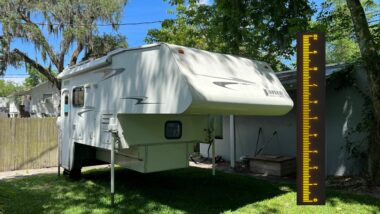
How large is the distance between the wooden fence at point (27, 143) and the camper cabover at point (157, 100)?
272 cm

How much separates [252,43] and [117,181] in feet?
18.1

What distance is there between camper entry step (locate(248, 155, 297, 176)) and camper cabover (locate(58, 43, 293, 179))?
6.08ft

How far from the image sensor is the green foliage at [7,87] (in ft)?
186

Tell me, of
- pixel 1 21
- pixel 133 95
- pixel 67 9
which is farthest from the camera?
pixel 67 9

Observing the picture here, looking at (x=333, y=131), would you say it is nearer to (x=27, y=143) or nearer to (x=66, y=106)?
(x=66, y=106)

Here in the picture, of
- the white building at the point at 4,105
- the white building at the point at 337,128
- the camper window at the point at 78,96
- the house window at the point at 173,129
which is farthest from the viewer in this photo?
the white building at the point at 4,105

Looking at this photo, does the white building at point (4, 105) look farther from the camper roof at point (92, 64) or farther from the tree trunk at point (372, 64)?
the tree trunk at point (372, 64)

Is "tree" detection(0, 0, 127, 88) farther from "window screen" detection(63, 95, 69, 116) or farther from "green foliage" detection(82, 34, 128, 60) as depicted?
"window screen" detection(63, 95, 69, 116)

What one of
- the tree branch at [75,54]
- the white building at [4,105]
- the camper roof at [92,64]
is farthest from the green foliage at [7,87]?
the camper roof at [92,64]

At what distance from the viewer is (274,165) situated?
27.9 feet

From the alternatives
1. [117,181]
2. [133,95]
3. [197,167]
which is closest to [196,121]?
[133,95]

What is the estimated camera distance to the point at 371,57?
6.69 m

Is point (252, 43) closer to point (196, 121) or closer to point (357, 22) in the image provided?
point (357, 22)

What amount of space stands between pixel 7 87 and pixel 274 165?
59616 millimetres
